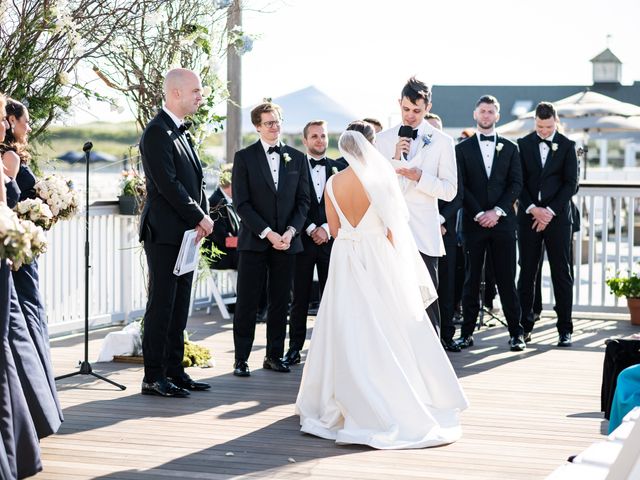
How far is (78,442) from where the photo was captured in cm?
573

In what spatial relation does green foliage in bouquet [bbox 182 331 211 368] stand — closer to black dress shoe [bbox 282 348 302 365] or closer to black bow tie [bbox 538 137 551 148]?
black dress shoe [bbox 282 348 302 365]

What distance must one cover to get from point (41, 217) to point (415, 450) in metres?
2.25

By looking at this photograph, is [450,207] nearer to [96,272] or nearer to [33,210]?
[96,272]

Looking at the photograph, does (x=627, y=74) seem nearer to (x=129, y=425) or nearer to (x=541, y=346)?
(x=541, y=346)

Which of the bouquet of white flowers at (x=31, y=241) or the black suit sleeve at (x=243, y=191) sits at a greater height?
the black suit sleeve at (x=243, y=191)

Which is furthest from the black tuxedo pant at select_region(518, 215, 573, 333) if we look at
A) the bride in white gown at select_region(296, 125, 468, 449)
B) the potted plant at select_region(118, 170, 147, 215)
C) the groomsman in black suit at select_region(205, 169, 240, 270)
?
the potted plant at select_region(118, 170, 147, 215)

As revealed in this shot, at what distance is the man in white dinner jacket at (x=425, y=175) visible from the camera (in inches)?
301

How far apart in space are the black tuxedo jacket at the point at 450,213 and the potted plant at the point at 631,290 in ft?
8.39

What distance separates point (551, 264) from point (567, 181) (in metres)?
0.72

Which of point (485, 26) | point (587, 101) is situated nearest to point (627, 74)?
point (485, 26)

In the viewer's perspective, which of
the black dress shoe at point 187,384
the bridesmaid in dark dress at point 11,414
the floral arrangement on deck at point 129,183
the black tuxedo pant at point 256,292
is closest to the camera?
the bridesmaid in dark dress at point 11,414

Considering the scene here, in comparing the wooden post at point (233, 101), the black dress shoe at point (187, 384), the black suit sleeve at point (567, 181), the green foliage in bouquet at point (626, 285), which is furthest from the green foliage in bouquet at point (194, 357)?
the green foliage in bouquet at point (626, 285)

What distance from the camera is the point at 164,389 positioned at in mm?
6941

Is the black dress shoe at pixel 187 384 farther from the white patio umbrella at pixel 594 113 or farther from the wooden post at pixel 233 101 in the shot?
the white patio umbrella at pixel 594 113
